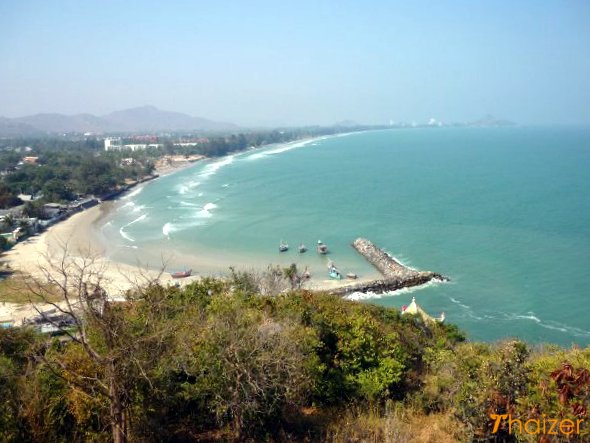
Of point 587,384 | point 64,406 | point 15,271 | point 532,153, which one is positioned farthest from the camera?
point 532,153

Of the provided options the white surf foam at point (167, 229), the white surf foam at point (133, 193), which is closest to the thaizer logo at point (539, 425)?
the white surf foam at point (167, 229)

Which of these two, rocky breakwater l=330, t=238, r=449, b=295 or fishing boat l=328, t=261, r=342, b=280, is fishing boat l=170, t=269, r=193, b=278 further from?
rocky breakwater l=330, t=238, r=449, b=295

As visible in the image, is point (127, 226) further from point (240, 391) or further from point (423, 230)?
point (240, 391)

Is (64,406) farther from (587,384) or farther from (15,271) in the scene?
(15,271)

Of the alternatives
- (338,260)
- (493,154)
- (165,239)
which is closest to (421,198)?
(338,260)

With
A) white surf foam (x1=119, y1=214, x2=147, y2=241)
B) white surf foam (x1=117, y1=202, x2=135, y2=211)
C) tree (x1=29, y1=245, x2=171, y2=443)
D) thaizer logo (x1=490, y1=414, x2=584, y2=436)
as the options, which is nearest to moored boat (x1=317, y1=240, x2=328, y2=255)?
white surf foam (x1=119, y1=214, x2=147, y2=241)

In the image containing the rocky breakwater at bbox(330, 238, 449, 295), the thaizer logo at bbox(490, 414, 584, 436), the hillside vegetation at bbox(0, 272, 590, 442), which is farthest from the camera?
the rocky breakwater at bbox(330, 238, 449, 295)
